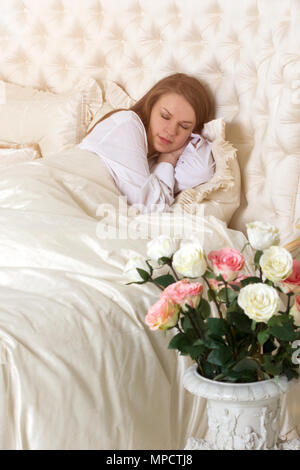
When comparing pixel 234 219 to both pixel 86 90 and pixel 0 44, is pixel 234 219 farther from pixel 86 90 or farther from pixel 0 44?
pixel 0 44

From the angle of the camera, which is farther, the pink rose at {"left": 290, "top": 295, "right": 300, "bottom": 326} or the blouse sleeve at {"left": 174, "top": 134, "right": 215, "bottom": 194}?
the blouse sleeve at {"left": 174, "top": 134, "right": 215, "bottom": 194}

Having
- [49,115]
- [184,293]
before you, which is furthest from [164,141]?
[184,293]

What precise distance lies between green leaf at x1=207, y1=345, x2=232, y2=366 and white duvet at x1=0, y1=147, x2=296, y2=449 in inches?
11.4

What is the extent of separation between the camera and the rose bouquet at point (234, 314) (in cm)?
94

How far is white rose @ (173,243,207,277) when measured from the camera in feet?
3.15

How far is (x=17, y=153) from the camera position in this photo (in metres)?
2.34

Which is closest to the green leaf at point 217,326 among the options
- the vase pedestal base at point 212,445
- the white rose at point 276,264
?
the white rose at point 276,264

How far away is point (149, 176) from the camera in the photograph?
2.05 meters

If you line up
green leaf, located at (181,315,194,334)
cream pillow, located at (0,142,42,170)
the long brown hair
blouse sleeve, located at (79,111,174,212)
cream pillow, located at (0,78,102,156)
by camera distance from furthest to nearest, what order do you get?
cream pillow, located at (0,78,102,156)
cream pillow, located at (0,142,42,170)
the long brown hair
blouse sleeve, located at (79,111,174,212)
green leaf, located at (181,315,194,334)

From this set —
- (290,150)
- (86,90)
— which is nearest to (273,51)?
(290,150)

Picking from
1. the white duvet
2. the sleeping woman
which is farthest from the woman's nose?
the white duvet

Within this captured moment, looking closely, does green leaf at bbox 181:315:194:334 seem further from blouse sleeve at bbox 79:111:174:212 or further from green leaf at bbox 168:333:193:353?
blouse sleeve at bbox 79:111:174:212

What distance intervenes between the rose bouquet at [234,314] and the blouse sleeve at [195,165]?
1.03 meters
